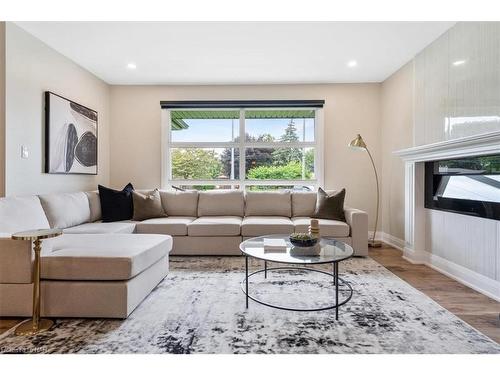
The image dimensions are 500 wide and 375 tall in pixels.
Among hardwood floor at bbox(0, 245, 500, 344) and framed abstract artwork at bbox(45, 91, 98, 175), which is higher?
framed abstract artwork at bbox(45, 91, 98, 175)

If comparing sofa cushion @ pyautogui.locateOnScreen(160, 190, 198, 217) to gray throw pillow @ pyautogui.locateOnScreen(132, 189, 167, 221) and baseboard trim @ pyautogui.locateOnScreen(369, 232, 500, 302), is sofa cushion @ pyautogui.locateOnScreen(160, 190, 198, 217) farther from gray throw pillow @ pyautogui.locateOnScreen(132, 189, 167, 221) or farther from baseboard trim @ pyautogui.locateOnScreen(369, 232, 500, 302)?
baseboard trim @ pyautogui.locateOnScreen(369, 232, 500, 302)

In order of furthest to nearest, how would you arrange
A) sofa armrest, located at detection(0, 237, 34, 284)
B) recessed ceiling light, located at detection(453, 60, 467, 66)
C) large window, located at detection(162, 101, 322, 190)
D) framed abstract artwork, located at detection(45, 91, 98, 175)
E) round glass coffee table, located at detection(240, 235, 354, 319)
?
1. large window, located at detection(162, 101, 322, 190)
2. framed abstract artwork, located at detection(45, 91, 98, 175)
3. recessed ceiling light, located at detection(453, 60, 467, 66)
4. round glass coffee table, located at detection(240, 235, 354, 319)
5. sofa armrest, located at detection(0, 237, 34, 284)

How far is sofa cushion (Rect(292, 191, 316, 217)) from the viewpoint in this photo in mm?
4043

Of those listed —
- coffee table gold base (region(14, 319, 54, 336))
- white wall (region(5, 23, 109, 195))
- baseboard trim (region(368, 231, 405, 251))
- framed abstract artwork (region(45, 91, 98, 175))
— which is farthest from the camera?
baseboard trim (region(368, 231, 405, 251))

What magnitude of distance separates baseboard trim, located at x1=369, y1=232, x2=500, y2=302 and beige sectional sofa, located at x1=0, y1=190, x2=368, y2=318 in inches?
23.1

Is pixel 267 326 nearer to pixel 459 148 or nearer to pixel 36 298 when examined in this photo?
pixel 36 298

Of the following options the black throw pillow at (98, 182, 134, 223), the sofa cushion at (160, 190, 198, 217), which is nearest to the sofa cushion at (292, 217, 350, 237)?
the sofa cushion at (160, 190, 198, 217)

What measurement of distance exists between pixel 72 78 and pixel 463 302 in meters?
4.85

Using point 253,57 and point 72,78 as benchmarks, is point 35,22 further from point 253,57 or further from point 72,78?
point 253,57

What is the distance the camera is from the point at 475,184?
2.61 m

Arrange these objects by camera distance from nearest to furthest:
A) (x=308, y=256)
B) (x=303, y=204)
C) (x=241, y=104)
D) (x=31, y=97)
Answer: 1. (x=308, y=256)
2. (x=31, y=97)
3. (x=303, y=204)
4. (x=241, y=104)

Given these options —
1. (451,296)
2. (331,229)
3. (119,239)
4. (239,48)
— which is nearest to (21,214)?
(119,239)

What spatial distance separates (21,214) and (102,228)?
78 centimetres

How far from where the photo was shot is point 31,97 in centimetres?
304
